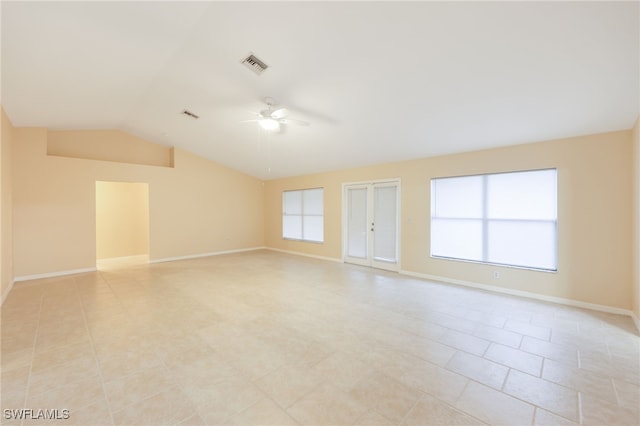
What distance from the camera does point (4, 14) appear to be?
2.23 metres

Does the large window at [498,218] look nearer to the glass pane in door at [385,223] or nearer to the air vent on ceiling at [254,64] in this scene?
the glass pane in door at [385,223]

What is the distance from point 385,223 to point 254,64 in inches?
167

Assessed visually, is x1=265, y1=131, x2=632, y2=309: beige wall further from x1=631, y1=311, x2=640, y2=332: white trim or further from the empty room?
x1=631, y1=311, x2=640, y2=332: white trim

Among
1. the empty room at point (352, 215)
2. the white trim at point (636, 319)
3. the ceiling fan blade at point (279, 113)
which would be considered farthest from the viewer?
the ceiling fan blade at point (279, 113)

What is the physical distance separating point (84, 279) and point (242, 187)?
457 cm

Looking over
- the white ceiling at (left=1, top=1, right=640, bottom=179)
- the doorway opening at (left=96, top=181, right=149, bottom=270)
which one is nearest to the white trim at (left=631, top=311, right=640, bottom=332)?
the white ceiling at (left=1, top=1, right=640, bottom=179)

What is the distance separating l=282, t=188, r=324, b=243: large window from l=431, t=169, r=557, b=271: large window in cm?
333

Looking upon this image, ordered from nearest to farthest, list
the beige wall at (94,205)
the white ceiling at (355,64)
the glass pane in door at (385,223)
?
the white ceiling at (355,64) → the beige wall at (94,205) → the glass pane in door at (385,223)

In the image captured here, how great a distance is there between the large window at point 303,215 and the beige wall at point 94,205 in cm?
121

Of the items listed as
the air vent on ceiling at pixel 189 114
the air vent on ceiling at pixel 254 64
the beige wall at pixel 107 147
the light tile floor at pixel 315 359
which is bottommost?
the light tile floor at pixel 315 359

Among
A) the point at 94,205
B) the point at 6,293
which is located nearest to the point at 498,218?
the point at 6,293

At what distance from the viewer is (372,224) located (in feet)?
20.6
